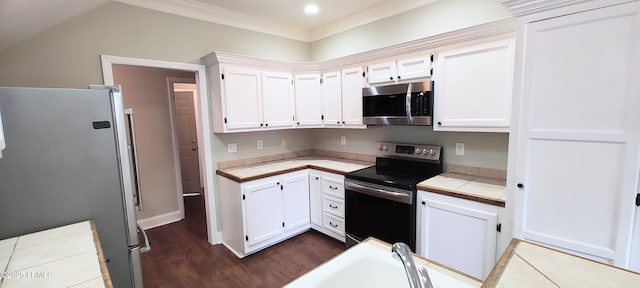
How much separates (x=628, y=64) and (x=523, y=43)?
0.47 meters

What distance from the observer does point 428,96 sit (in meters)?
2.42

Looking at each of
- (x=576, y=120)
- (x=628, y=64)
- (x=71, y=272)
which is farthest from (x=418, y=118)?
(x=71, y=272)

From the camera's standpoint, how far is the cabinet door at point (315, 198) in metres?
3.22

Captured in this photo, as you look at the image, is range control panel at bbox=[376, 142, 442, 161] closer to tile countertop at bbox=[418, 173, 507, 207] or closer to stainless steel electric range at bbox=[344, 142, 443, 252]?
stainless steel electric range at bbox=[344, 142, 443, 252]

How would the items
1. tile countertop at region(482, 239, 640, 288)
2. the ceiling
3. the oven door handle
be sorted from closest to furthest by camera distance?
tile countertop at region(482, 239, 640, 288) < the ceiling < the oven door handle

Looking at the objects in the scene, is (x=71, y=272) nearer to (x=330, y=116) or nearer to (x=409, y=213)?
(x=409, y=213)

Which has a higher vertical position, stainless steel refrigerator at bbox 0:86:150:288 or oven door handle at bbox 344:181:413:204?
stainless steel refrigerator at bbox 0:86:150:288

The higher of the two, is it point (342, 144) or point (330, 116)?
point (330, 116)

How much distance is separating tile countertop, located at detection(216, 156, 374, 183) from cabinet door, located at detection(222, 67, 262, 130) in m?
0.49

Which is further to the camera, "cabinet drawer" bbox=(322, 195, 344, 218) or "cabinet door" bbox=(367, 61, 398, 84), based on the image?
"cabinet drawer" bbox=(322, 195, 344, 218)

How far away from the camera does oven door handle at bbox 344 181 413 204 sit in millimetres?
2310

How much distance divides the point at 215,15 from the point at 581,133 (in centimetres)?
326

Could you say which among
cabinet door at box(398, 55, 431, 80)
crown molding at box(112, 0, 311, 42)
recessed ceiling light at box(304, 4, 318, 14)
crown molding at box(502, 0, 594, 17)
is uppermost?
recessed ceiling light at box(304, 4, 318, 14)

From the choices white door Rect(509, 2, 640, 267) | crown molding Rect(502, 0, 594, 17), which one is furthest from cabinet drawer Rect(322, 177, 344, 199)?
crown molding Rect(502, 0, 594, 17)
